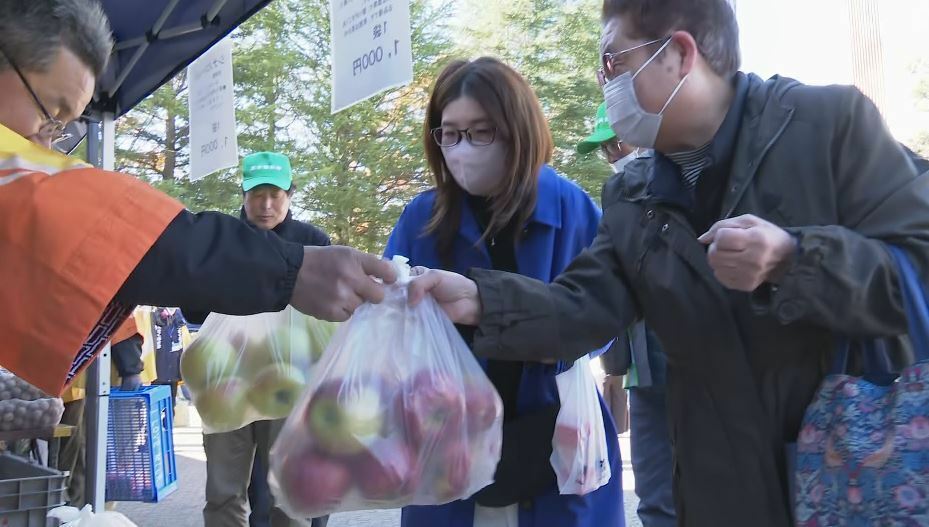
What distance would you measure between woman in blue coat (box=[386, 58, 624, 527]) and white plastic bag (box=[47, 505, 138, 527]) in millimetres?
918

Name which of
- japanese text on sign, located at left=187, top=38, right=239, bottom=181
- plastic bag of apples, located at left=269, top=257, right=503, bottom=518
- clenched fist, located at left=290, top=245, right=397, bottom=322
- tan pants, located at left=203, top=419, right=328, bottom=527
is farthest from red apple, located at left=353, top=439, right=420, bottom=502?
japanese text on sign, located at left=187, top=38, right=239, bottom=181

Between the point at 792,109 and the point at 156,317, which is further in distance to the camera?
the point at 156,317

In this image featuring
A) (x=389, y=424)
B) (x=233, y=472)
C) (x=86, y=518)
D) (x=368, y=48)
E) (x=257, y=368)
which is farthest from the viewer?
(x=233, y=472)

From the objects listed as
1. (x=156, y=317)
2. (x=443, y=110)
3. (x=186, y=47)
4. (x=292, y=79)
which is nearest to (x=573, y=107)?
(x=292, y=79)

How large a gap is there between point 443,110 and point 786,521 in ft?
4.62

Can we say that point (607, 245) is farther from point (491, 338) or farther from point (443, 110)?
point (443, 110)

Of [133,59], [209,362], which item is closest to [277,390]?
[209,362]

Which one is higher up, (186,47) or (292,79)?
(292,79)

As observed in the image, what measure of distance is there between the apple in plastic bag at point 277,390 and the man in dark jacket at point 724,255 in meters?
0.79

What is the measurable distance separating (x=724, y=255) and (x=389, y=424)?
73 centimetres

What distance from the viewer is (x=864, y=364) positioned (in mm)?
1444

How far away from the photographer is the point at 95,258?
1.25m

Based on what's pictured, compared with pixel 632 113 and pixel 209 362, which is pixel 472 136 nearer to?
pixel 632 113

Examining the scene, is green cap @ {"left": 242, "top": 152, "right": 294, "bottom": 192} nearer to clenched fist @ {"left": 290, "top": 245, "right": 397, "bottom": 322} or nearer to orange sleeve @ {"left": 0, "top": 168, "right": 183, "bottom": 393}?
clenched fist @ {"left": 290, "top": 245, "right": 397, "bottom": 322}
